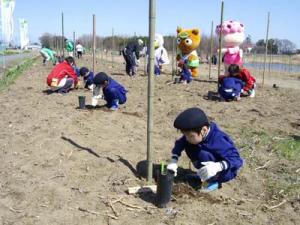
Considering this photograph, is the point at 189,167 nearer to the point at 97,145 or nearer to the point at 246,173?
the point at 246,173

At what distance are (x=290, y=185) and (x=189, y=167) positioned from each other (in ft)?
3.62

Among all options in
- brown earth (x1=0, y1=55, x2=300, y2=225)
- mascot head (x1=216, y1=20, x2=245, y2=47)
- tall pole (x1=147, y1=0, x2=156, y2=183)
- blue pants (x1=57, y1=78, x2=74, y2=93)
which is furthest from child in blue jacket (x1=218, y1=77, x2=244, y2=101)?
tall pole (x1=147, y1=0, x2=156, y2=183)

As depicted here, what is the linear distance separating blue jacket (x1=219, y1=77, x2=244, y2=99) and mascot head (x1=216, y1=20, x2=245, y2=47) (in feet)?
10.7

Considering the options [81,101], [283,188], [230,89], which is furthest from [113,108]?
[283,188]

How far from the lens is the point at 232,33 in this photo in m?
12.5

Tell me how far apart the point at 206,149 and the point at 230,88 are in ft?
19.1

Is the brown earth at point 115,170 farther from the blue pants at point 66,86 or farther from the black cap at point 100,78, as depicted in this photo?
the blue pants at point 66,86

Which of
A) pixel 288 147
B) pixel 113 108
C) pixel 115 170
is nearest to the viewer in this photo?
pixel 115 170

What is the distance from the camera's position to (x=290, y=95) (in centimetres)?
1112

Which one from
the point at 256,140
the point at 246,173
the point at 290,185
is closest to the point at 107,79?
the point at 256,140

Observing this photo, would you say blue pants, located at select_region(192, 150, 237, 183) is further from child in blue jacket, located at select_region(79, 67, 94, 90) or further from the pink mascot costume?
the pink mascot costume

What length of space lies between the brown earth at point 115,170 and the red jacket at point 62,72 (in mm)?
2099

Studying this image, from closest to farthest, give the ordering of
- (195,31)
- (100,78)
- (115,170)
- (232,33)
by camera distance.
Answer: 1. (115,170)
2. (100,78)
3. (232,33)
4. (195,31)

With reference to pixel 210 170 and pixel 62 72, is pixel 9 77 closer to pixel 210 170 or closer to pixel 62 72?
pixel 62 72
